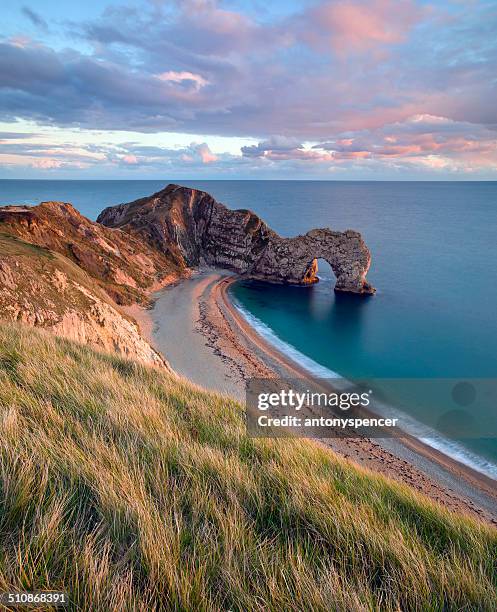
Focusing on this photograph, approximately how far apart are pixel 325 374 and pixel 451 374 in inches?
404

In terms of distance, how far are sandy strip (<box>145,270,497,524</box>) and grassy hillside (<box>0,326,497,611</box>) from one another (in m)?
7.22

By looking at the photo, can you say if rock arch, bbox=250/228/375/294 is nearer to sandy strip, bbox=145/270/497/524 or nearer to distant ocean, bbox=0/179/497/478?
distant ocean, bbox=0/179/497/478

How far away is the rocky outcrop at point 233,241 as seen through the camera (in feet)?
160

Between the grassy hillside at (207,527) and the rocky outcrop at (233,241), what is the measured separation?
4636 centimetres

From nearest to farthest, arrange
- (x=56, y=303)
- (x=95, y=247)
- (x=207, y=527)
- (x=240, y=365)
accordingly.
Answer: (x=207, y=527) < (x=56, y=303) < (x=240, y=365) < (x=95, y=247)

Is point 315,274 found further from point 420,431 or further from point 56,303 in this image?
point 56,303

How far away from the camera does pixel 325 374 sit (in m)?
28.2

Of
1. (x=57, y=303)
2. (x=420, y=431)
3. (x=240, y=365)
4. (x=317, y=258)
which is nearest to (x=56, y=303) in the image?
(x=57, y=303)

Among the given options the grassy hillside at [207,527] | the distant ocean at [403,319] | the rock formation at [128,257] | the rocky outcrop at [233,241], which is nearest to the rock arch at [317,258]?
the rocky outcrop at [233,241]

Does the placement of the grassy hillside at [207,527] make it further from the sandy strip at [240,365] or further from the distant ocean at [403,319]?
the distant ocean at [403,319]

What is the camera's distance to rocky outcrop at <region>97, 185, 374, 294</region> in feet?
160

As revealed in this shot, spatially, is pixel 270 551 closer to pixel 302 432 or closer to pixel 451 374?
pixel 302 432

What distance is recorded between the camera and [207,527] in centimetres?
269

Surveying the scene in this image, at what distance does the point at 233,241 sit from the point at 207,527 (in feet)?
186
